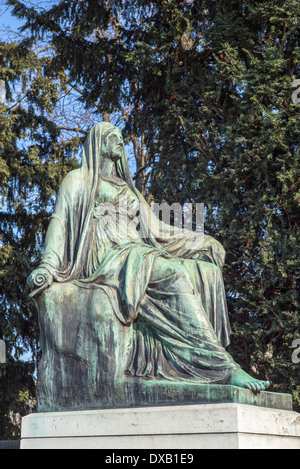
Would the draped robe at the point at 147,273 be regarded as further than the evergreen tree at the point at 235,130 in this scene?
No

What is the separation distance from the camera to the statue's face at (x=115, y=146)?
6051 millimetres

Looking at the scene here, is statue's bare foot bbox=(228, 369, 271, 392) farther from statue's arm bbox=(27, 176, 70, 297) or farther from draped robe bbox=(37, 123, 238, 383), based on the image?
statue's arm bbox=(27, 176, 70, 297)

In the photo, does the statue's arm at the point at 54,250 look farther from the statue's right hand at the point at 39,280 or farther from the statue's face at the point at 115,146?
the statue's face at the point at 115,146

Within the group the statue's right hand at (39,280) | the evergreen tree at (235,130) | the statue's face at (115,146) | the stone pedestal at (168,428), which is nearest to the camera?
the stone pedestal at (168,428)

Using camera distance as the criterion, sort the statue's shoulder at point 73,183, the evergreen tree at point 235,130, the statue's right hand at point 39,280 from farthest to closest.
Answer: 1. the evergreen tree at point 235,130
2. the statue's shoulder at point 73,183
3. the statue's right hand at point 39,280

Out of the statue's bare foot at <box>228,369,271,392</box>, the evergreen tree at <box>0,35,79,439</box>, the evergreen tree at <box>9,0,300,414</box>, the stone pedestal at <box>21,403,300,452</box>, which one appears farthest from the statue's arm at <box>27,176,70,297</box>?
the evergreen tree at <box>0,35,79,439</box>

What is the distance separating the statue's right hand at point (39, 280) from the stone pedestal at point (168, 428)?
872 mm

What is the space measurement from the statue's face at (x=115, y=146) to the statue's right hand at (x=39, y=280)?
1288mm

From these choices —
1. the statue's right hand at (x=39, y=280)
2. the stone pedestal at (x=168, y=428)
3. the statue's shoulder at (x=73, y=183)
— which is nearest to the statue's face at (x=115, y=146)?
the statue's shoulder at (x=73, y=183)

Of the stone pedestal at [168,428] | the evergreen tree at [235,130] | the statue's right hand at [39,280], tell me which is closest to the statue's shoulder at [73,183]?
the statue's right hand at [39,280]

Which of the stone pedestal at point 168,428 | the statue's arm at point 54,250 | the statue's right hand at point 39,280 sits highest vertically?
the statue's arm at point 54,250

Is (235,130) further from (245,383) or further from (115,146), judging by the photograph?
(245,383)

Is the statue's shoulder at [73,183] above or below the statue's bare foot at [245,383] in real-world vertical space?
above
